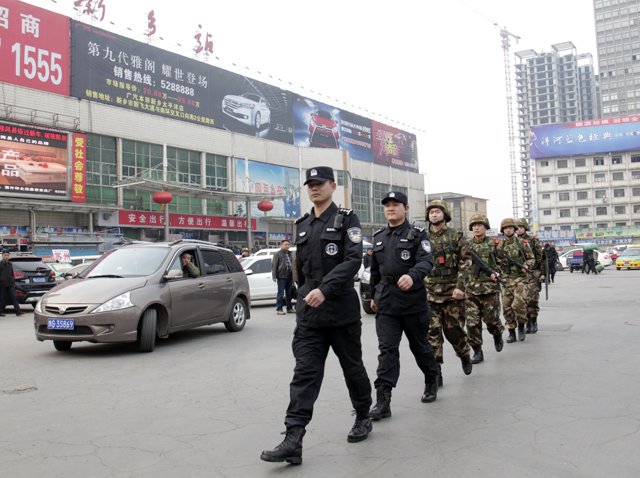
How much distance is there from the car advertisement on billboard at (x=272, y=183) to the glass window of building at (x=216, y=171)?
1.08m

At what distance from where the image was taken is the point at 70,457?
11.8ft

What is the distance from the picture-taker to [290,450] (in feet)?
11.0

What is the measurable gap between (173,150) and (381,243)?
33601mm

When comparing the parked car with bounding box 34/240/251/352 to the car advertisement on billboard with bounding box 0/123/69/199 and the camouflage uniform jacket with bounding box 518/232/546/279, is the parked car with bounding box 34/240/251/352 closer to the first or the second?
the camouflage uniform jacket with bounding box 518/232/546/279

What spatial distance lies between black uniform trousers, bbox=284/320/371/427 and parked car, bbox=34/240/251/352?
434 cm

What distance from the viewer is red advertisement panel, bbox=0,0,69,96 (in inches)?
1089

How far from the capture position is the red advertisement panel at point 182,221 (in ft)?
105

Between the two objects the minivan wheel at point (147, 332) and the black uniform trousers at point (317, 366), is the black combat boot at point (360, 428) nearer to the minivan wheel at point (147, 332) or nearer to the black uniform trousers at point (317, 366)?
the black uniform trousers at point (317, 366)

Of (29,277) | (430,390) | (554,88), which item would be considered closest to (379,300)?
(430,390)

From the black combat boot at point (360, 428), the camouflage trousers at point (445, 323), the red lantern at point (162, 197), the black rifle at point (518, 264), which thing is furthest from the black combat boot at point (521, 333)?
the red lantern at point (162, 197)

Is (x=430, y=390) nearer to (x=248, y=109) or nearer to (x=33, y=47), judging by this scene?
(x=33, y=47)

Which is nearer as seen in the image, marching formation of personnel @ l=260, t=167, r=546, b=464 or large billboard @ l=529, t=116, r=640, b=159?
marching formation of personnel @ l=260, t=167, r=546, b=464

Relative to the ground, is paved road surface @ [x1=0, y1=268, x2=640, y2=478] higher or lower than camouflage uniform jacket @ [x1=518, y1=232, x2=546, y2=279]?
lower

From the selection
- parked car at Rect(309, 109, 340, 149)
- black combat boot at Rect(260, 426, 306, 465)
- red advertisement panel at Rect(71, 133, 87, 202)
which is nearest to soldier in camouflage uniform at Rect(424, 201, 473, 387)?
black combat boot at Rect(260, 426, 306, 465)
